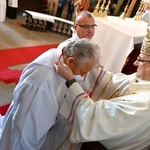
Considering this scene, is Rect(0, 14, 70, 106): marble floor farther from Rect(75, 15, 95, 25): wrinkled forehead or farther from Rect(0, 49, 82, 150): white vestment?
Rect(0, 49, 82, 150): white vestment

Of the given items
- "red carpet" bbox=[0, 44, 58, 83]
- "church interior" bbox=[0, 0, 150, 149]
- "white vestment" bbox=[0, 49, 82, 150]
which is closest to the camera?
"white vestment" bbox=[0, 49, 82, 150]

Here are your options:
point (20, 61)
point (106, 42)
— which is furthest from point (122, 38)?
point (20, 61)

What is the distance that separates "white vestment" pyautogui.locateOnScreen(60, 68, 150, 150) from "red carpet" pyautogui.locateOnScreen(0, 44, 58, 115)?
1328mm

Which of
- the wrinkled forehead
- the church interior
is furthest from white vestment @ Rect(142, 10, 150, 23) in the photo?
the wrinkled forehead

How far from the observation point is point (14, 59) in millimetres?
3412

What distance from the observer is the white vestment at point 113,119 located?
0.99m

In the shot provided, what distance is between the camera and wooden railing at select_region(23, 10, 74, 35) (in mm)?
5258

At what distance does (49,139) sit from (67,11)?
595cm

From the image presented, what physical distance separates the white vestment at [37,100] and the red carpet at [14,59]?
1.03 metres

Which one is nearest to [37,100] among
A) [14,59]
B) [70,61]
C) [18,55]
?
[70,61]

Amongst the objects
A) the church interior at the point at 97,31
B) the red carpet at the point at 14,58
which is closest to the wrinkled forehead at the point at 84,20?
the church interior at the point at 97,31

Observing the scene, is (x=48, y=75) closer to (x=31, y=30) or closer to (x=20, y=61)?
(x=20, y=61)

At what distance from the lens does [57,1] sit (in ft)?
21.3

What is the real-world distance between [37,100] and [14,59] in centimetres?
245
